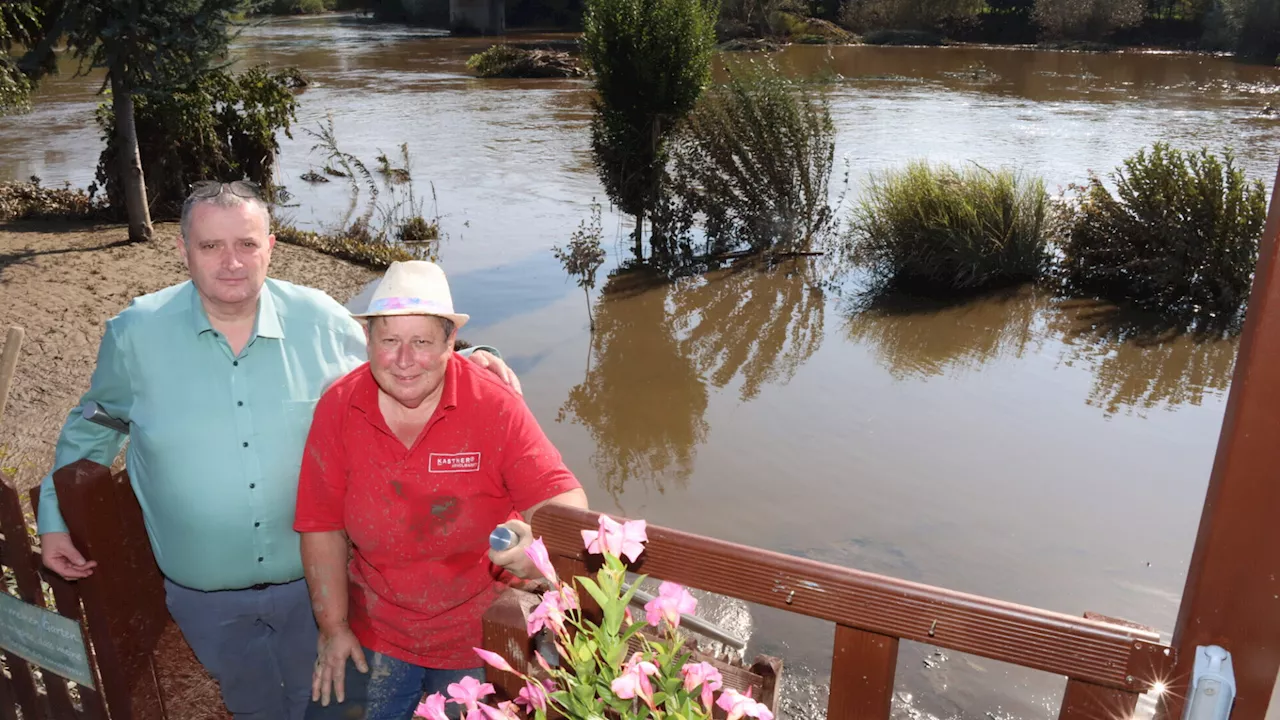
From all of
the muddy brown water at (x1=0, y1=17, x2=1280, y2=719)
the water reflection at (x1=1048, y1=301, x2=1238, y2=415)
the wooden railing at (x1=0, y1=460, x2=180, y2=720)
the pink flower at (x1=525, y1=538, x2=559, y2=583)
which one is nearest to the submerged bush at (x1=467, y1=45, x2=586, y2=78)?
the muddy brown water at (x1=0, y1=17, x2=1280, y2=719)

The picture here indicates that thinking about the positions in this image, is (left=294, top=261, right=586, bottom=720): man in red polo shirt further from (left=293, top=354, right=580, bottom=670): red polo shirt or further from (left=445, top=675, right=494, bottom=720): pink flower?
(left=445, top=675, right=494, bottom=720): pink flower

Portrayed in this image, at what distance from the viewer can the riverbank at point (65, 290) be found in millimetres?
6898

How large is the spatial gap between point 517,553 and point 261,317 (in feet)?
3.63

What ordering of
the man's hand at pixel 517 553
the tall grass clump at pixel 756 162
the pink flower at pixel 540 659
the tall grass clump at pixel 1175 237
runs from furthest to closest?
the tall grass clump at pixel 756 162 → the tall grass clump at pixel 1175 237 → the man's hand at pixel 517 553 → the pink flower at pixel 540 659

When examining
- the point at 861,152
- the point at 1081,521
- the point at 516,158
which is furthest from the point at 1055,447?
the point at 516,158

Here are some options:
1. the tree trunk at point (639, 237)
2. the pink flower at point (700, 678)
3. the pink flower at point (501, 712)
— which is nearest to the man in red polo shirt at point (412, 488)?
the pink flower at point (501, 712)

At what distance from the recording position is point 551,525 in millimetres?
1760

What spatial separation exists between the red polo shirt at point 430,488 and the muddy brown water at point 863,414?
2531mm

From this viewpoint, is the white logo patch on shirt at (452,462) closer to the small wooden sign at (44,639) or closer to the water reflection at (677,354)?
the small wooden sign at (44,639)

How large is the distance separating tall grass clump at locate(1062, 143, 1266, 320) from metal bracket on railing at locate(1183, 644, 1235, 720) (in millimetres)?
9362

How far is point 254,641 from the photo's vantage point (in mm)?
2699

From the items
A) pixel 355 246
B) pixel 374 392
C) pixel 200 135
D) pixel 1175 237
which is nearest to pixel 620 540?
pixel 374 392

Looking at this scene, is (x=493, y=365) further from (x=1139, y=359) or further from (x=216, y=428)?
(x=1139, y=359)

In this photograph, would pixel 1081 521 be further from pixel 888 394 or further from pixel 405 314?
pixel 405 314
